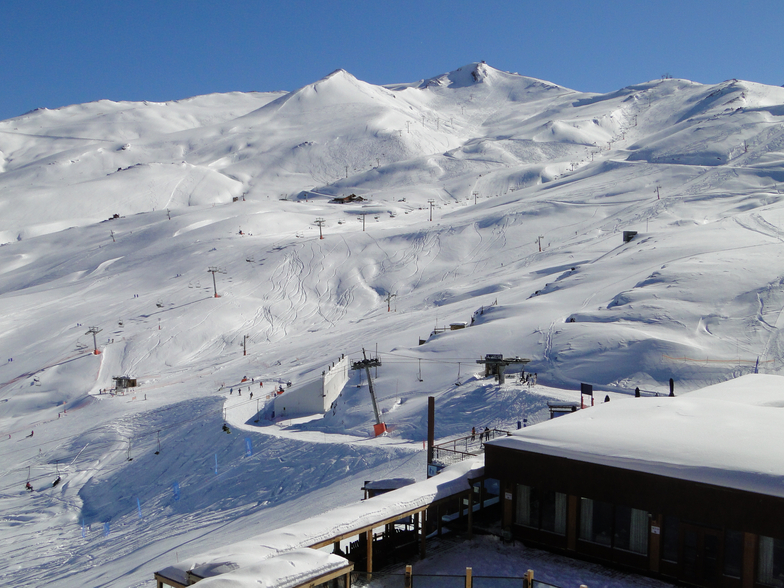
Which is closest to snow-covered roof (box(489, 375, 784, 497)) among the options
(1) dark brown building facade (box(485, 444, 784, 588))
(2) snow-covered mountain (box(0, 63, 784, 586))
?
(1) dark brown building facade (box(485, 444, 784, 588))

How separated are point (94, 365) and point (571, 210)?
Result: 46.2 m

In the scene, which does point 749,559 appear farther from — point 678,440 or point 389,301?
point 389,301

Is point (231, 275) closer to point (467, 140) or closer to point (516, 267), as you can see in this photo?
point (516, 267)

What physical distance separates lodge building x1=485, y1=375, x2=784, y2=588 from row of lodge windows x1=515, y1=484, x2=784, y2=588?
2 centimetres

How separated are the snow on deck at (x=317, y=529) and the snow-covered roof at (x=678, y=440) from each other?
128cm

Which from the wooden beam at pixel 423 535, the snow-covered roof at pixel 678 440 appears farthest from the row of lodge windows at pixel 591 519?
the wooden beam at pixel 423 535

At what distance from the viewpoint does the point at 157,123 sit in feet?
601

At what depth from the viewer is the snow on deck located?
8625mm

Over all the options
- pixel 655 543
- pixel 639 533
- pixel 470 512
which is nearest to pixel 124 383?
pixel 470 512

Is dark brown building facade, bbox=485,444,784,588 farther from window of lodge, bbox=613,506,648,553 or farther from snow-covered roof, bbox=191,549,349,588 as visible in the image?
snow-covered roof, bbox=191,549,349,588

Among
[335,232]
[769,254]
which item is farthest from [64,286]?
[769,254]

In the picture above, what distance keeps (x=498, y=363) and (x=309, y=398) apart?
970 centimetres

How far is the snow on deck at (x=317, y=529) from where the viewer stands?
8625 millimetres

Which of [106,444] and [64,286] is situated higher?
[64,286]
